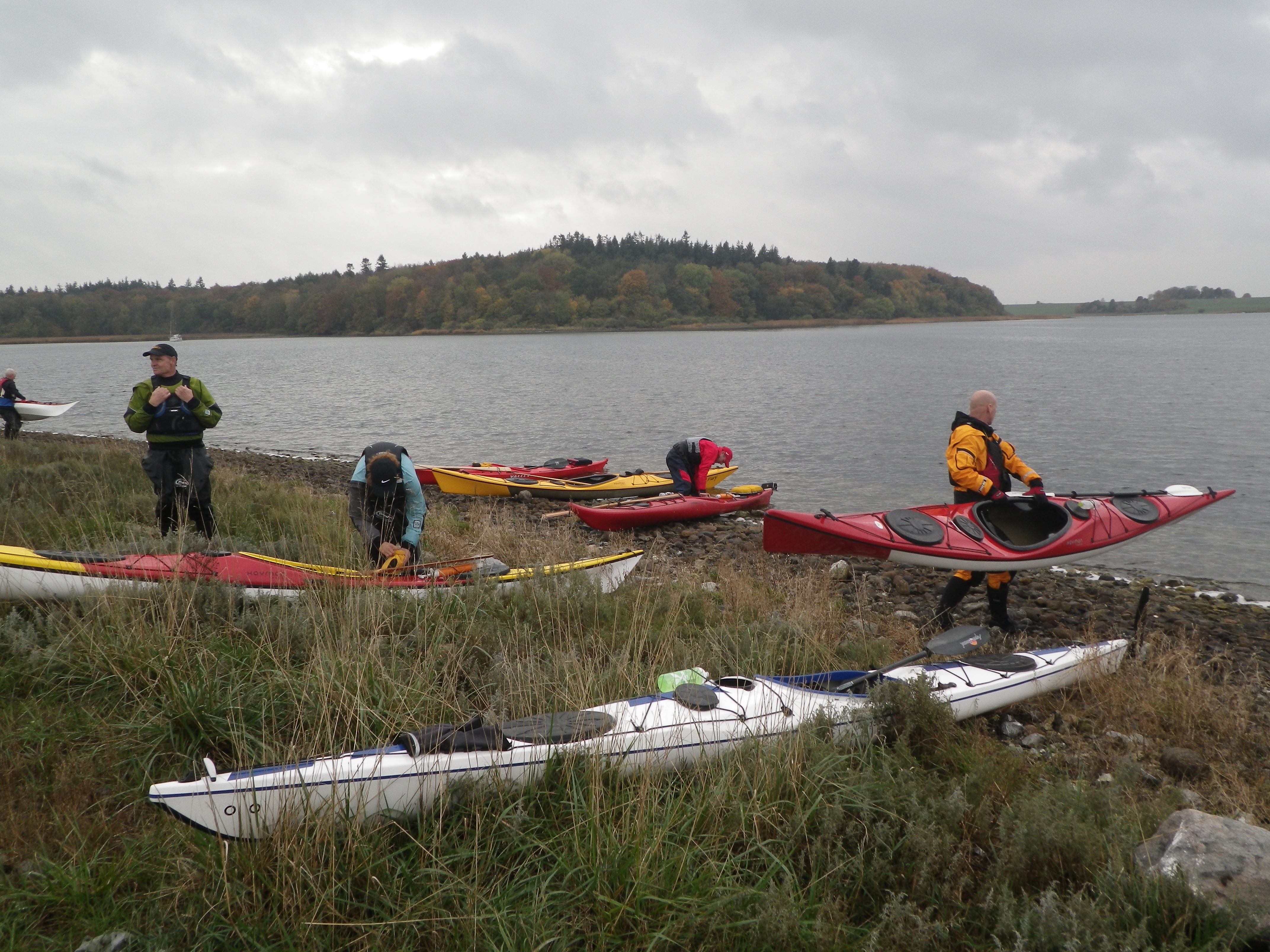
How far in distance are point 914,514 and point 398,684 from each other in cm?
523

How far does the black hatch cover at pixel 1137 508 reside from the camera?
7574 millimetres

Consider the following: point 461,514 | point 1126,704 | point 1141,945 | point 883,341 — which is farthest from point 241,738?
point 883,341

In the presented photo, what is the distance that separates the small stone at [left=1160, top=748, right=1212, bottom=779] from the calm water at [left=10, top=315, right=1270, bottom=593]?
7167 millimetres

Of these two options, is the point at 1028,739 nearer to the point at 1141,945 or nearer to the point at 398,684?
the point at 1141,945

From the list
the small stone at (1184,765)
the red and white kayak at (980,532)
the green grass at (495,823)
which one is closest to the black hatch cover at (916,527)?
the red and white kayak at (980,532)

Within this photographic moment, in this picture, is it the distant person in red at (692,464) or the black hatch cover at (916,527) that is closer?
the black hatch cover at (916,527)

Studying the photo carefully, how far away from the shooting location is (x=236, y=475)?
11141mm

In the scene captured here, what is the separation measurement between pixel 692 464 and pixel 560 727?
886 centimetres

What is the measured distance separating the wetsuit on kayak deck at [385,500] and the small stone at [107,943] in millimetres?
3338

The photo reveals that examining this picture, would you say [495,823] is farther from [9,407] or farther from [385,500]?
[9,407]

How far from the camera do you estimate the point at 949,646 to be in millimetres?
4730

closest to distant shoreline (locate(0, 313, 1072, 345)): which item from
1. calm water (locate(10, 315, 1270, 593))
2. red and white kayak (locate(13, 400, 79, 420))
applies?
calm water (locate(10, 315, 1270, 593))

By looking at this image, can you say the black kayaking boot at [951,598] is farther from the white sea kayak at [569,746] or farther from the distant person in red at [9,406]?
the distant person in red at [9,406]

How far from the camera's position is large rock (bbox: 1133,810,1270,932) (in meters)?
2.36
